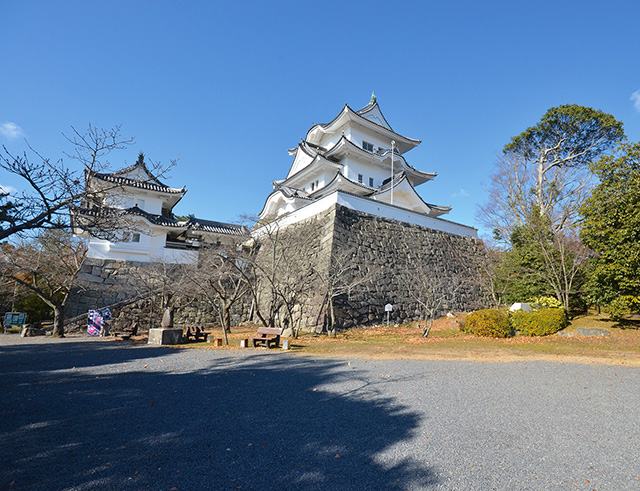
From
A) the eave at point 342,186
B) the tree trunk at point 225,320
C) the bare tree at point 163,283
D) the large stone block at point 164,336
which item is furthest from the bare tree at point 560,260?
the bare tree at point 163,283

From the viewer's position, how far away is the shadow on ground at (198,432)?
2.64 m

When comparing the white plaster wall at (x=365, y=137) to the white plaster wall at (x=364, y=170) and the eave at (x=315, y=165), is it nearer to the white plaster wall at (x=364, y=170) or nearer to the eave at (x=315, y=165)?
the white plaster wall at (x=364, y=170)

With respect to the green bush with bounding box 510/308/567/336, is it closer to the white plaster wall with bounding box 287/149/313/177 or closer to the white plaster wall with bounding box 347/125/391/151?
the white plaster wall with bounding box 347/125/391/151

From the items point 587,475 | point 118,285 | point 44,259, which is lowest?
point 587,475

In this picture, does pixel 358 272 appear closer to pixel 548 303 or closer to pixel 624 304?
pixel 548 303

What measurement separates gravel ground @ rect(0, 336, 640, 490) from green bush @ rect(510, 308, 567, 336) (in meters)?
5.89

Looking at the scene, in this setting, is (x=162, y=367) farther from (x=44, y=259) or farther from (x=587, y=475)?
(x=44, y=259)

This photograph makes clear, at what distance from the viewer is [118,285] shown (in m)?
16.8

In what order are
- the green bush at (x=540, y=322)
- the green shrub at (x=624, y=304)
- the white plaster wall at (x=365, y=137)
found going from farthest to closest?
the white plaster wall at (x=365, y=137) → the green bush at (x=540, y=322) → the green shrub at (x=624, y=304)

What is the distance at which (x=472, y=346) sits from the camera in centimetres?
1005

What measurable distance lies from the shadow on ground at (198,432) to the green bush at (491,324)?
7.40 metres

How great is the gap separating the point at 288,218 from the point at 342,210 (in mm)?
3923

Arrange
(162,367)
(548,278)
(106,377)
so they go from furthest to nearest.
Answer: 1. (548,278)
2. (162,367)
3. (106,377)

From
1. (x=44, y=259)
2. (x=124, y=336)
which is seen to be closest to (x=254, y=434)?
(x=124, y=336)
